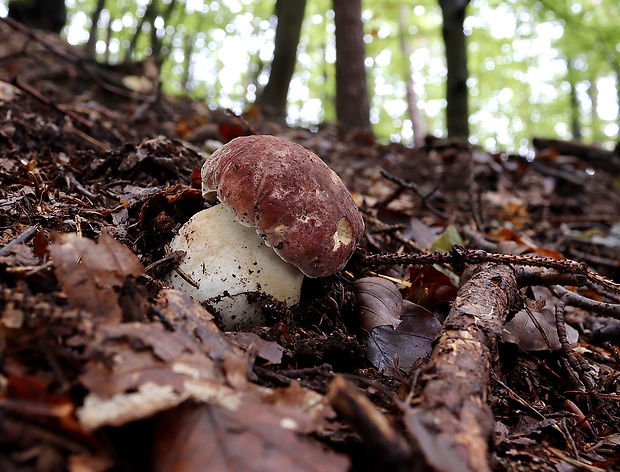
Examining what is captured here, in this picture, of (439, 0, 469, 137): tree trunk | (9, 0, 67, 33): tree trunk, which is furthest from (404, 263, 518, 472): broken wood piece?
(9, 0, 67, 33): tree trunk

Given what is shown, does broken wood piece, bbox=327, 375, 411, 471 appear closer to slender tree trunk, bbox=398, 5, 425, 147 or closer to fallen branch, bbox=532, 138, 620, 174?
fallen branch, bbox=532, 138, 620, 174

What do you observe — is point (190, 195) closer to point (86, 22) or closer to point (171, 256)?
point (171, 256)

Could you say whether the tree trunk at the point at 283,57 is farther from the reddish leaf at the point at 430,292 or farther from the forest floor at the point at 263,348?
the reddish leaf at the point at 430,292

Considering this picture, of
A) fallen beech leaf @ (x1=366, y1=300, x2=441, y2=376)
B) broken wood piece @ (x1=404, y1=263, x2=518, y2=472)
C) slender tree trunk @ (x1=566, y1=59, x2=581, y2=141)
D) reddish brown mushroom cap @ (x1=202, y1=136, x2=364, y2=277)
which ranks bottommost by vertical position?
fallen beech leaf @ (x1=366, y1=300, x2=441, y2=376)

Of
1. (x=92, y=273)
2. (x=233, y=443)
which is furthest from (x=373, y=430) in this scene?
(x=92, y=273)

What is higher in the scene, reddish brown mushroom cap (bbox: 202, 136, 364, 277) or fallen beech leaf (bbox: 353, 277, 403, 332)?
reddish brown mushroom cap (bbox: 202, 136, 364, 277)

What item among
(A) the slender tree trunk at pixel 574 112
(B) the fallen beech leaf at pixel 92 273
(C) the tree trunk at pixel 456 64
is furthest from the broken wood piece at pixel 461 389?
(A) the slender tree trunk at pixel 574 112

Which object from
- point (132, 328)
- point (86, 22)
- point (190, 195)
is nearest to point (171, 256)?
point (190, 195)
